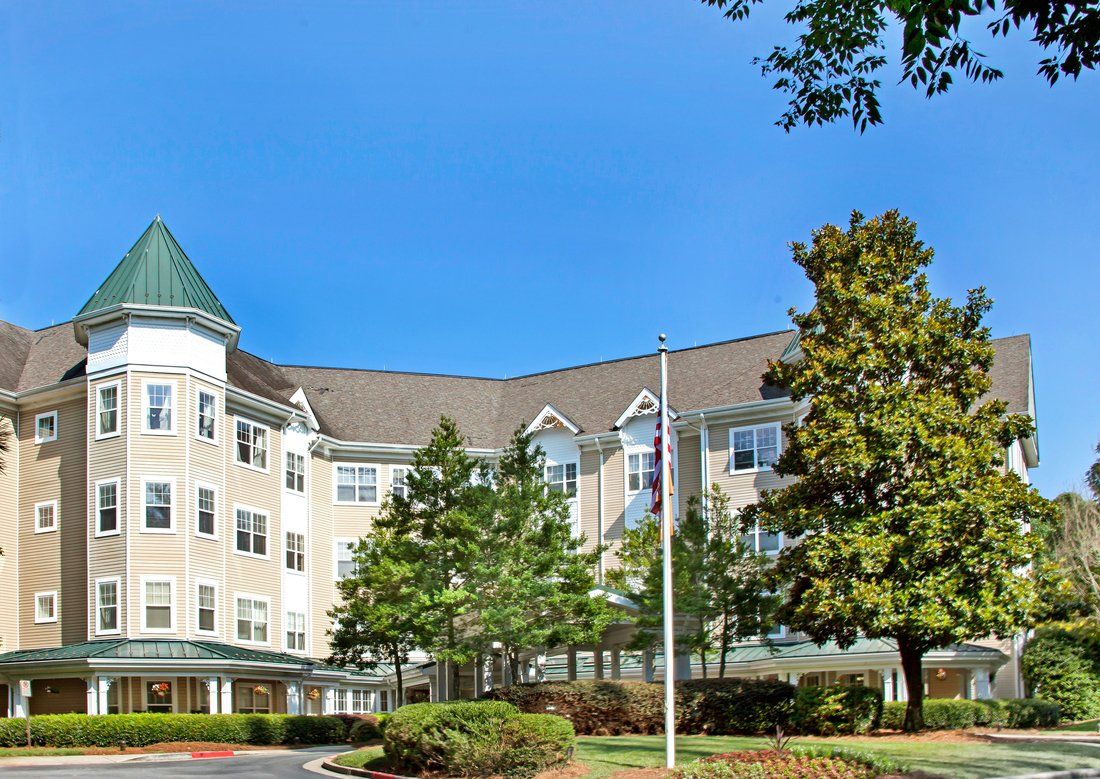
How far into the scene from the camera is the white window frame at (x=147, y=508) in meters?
41.3

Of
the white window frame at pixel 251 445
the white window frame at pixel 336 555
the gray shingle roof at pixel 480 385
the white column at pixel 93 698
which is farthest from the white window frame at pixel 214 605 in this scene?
the white window frame at pixel 336 555

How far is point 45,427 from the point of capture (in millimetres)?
45094

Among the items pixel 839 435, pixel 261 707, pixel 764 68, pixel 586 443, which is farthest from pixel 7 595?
pixel 764 68

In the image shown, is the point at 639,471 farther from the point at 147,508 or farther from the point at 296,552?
the point at 147,508

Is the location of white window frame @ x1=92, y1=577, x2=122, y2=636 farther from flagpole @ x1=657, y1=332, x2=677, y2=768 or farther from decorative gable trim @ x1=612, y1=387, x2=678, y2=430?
flagpole @ x1=657, y1=332, x2=677, y2=768

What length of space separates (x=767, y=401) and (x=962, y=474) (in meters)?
17.4

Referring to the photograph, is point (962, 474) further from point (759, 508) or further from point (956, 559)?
point (759, 508)

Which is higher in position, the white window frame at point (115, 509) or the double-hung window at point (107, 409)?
the double-hung window at point (107, 409)

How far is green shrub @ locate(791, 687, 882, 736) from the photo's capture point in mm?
28641

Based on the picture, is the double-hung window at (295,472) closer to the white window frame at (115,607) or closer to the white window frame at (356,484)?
the white window frame at (356,484)

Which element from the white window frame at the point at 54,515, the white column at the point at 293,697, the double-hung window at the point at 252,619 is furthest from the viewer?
the white column at the point at 293,697

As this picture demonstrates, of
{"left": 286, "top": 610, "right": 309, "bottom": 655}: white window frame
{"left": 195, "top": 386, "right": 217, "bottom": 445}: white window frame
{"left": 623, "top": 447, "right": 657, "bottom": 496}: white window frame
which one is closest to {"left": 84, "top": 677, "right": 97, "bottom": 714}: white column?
→ {"left": 286, "top": 610, "right": 309, "bottom": 655}: white window frame

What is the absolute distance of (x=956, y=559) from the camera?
28406 millimetres

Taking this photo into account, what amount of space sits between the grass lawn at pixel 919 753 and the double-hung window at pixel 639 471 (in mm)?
20928
